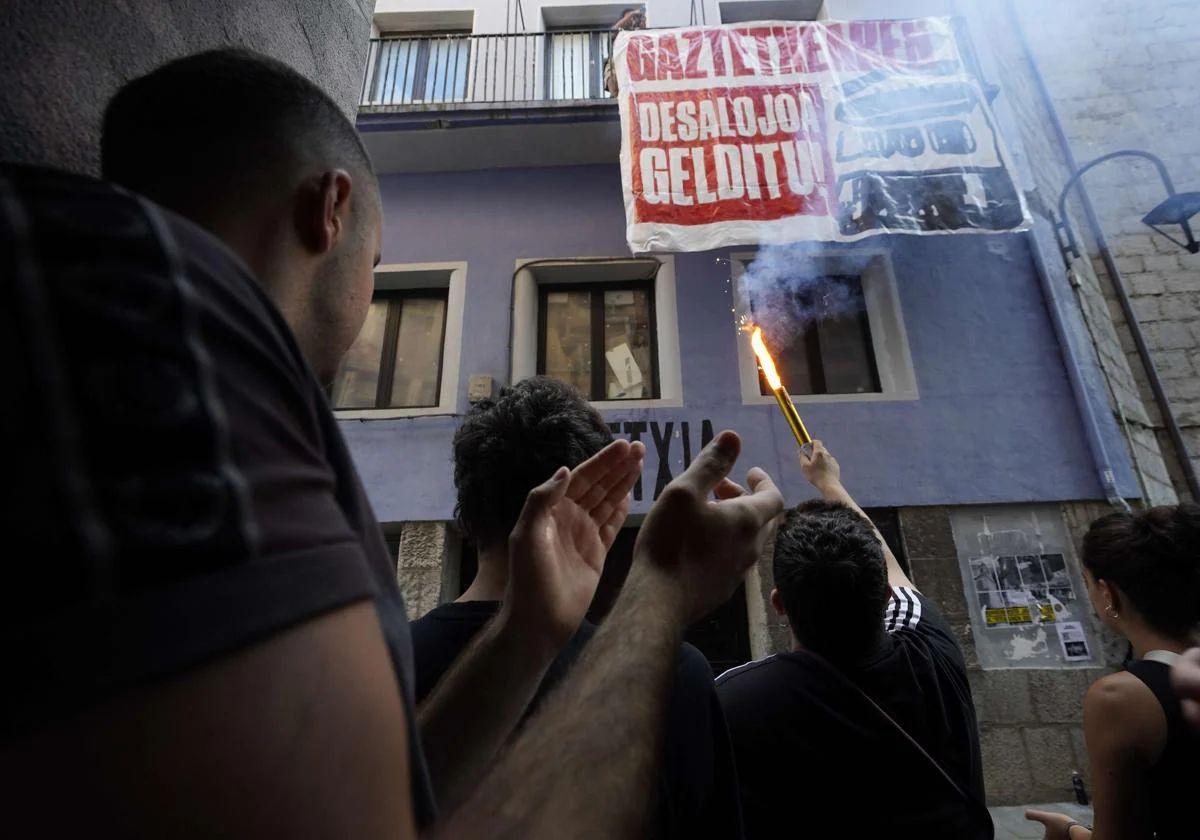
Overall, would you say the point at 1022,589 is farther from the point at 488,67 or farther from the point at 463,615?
the point at 488,67

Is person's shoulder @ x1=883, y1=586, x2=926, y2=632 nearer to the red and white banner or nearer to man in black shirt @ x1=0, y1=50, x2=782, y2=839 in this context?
man in black shirt @ x1=0, y1=50, x2=782, y2=839

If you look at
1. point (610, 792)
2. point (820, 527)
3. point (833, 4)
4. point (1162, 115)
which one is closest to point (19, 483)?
point (610, 792)

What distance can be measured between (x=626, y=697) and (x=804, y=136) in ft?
21.3

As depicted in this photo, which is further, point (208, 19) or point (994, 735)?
point (994, 735)

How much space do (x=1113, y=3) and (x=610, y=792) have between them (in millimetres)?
11954

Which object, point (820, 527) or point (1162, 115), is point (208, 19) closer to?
point (820, 527)

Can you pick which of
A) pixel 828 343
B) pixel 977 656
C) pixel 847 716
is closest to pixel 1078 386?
pixel 828 343

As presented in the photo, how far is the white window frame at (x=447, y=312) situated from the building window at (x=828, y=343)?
3.34m

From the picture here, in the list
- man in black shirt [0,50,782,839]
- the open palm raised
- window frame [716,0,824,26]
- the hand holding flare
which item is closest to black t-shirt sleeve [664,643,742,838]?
the open palm raised

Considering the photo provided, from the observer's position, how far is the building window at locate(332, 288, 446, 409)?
7.01 m

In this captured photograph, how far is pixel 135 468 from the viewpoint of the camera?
1.52ft

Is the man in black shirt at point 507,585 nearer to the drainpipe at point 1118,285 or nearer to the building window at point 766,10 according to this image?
the drainpipe at point 1118,285

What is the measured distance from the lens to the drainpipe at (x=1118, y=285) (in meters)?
6.61

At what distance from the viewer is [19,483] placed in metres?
0.42
